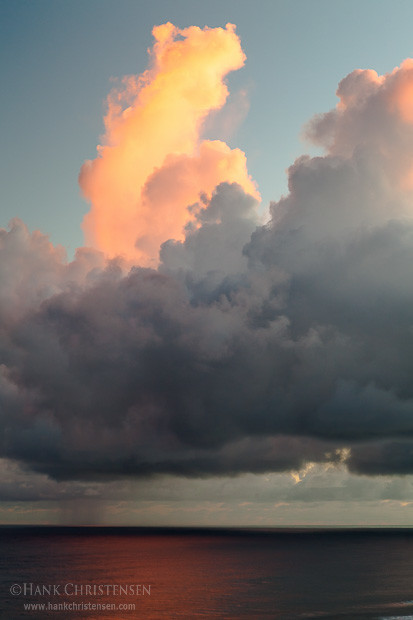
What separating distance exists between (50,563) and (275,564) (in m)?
80.0

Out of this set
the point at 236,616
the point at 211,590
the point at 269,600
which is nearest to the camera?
the point at 236,616

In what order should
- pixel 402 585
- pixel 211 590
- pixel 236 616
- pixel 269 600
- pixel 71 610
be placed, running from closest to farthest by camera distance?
pixel 236 616 → pixel 71 610 → pixel 269 600 → pixel 211 590 → pixel 402 585

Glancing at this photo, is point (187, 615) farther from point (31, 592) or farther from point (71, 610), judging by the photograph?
point (31, 592)

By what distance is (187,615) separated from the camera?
3388 inches

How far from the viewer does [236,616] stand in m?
84.6

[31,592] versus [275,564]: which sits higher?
[31,592]

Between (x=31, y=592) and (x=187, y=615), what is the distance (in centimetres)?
4673

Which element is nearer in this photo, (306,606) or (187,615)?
(187,615)

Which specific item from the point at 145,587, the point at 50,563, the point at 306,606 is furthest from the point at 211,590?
the point at 50,563

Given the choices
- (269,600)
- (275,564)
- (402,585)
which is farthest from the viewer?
(275,564)

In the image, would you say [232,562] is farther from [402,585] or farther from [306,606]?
[306,606]

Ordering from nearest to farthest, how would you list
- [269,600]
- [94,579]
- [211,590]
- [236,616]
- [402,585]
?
[236,616]
[269,600]
[211,590]
[402,585]
[94,579]

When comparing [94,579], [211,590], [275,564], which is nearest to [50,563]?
[94,579]

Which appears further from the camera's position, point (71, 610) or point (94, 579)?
point (94, 579)
